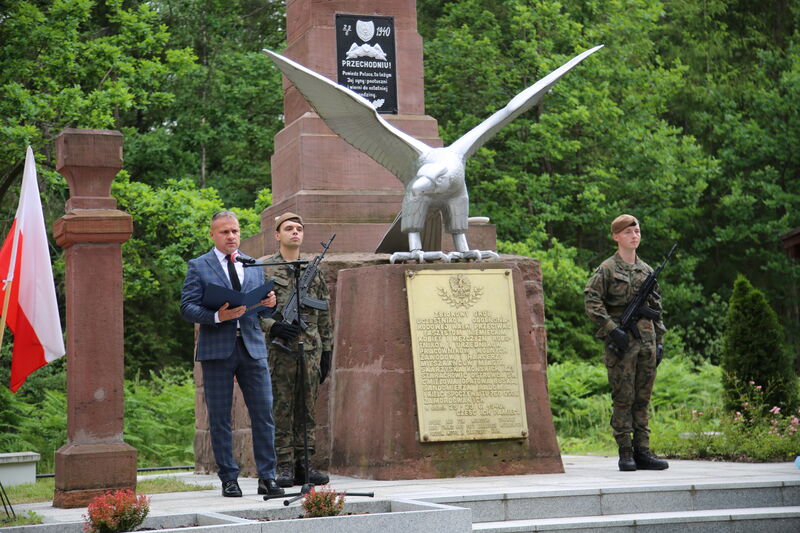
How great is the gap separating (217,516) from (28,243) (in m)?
2.47

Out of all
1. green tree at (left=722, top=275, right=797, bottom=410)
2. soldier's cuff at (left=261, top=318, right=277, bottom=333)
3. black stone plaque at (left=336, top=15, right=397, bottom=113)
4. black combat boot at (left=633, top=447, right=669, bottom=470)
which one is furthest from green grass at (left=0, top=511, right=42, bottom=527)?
green tree at (left=722, top=275, right=797, bottom=410)

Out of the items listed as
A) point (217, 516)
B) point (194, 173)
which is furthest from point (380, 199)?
point (194, 173)

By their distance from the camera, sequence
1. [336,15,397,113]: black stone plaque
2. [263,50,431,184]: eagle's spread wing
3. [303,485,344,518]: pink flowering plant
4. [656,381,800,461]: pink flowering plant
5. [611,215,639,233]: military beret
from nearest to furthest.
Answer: [303,485,344,518]: pink flowering plant
[611,215,639,233]: military beret
[263,50,431,184]: eagle's spread wing
[656,381,800,461]: pink flowering plant
[336,15,397,113]: black stone plaque

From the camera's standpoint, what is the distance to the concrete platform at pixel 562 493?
6582mm

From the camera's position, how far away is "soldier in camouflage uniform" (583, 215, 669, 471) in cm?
862

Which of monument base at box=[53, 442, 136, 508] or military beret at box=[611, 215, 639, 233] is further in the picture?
military beret at box=[611, 215, 639, 233]

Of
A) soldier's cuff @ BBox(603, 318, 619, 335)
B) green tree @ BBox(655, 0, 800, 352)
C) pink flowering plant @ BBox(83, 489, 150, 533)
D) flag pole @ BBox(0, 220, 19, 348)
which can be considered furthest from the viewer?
green tree @ BBox(655, 0, 800, 352)

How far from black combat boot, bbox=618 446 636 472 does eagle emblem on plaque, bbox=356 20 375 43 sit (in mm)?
4469

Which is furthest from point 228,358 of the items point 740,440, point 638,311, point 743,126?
point 743,126

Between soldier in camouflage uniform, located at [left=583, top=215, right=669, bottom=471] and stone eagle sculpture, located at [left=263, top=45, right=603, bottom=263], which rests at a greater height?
stone eagle sculpture, located at [left=263, top=45, right=603, bottom=263]

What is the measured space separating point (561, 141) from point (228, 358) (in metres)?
16.2

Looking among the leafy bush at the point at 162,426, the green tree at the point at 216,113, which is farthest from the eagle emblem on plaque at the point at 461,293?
the green tree at the point at 216,113

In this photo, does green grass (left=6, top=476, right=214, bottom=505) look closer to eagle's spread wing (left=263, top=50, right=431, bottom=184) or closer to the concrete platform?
the concrete platform

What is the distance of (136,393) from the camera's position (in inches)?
640
